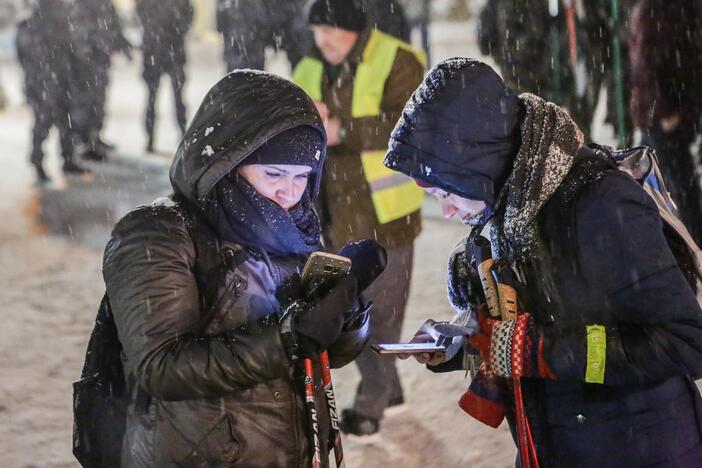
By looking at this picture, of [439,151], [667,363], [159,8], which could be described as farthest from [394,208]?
[159,8]

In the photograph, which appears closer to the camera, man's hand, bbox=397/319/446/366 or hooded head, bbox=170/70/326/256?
hooded head, bbox=170/70/326/256

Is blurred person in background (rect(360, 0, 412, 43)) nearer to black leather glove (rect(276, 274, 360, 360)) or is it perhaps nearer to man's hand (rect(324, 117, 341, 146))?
man's hand (rect(324, 117, 341, 146))

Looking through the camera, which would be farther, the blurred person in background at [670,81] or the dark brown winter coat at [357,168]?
the blurred person in background at [670,81]

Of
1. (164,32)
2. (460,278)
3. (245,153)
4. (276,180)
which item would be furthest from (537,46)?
(245,153)

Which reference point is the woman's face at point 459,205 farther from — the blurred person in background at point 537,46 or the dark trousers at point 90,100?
the dark trousers at point 90,100

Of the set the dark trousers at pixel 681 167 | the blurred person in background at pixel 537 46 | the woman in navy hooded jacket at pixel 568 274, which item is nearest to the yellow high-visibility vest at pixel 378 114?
the woman in navy hooded jacket at pixel 568 274

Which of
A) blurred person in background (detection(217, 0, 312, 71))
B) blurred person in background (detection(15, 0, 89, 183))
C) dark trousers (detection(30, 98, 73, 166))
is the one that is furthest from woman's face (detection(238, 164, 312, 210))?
dark trousers (detection(30, 98, 73, 166))

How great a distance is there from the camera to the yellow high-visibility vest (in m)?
3.96

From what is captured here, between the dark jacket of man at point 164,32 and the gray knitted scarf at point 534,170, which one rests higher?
the dark jacket of man at point 164,32

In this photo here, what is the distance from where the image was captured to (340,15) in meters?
4.03

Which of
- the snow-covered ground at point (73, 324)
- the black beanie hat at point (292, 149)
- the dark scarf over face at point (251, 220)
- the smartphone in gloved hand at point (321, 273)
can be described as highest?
the black beanie hat at point (292, 149)

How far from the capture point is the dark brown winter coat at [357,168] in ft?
12.9

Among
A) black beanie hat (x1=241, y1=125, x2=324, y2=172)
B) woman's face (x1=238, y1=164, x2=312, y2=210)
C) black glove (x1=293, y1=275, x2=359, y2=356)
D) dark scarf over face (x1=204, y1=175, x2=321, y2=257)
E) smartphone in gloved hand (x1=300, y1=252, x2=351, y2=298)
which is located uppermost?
black beanie hat (x1=241, y1=125, x2=324, y2=172)

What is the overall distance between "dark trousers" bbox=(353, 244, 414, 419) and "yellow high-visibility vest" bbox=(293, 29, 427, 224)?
0.69 ft
